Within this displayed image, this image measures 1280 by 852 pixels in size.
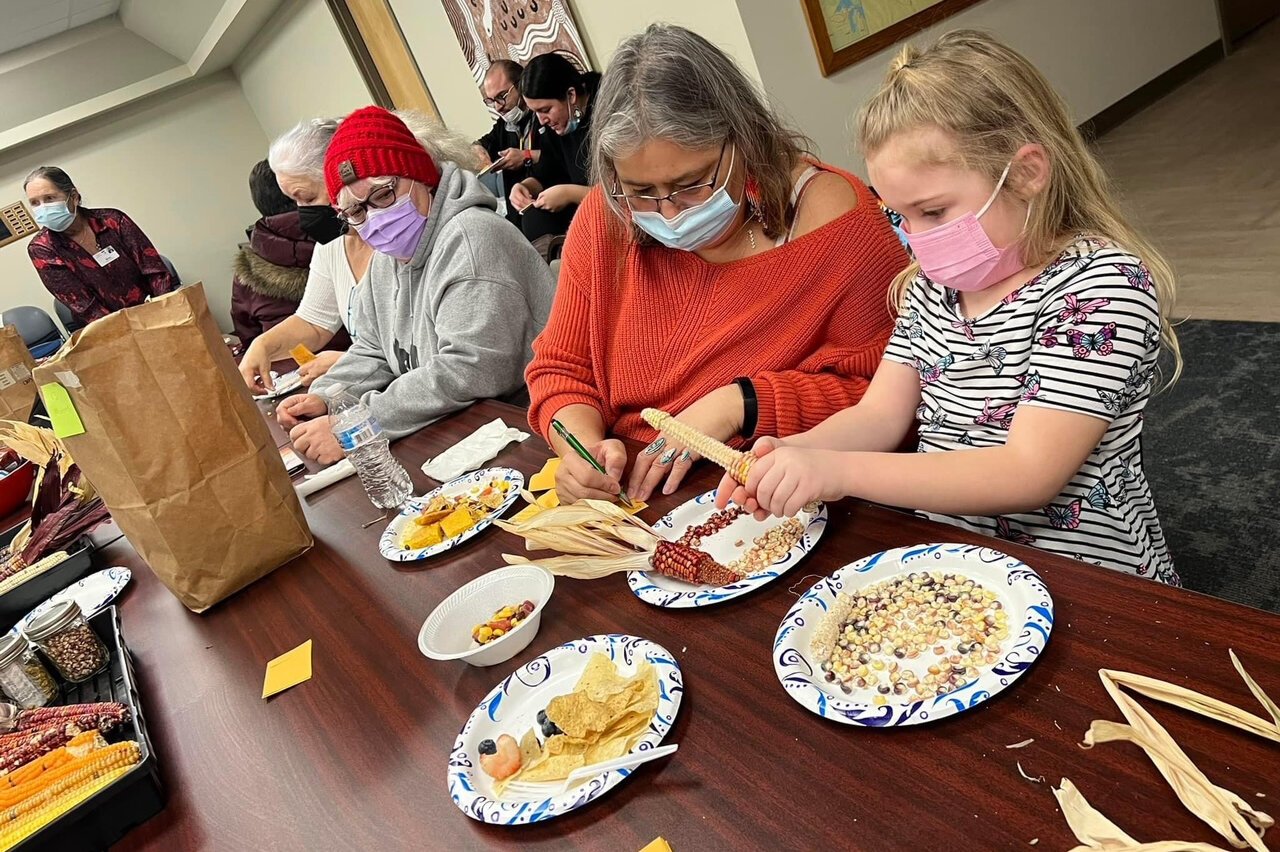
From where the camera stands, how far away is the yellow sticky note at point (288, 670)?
3.83ft

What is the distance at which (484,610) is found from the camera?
1127 mm

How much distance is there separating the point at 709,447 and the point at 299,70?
8.17m

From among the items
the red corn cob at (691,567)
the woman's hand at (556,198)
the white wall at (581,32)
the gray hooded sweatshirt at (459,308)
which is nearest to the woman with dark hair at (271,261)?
the woman's hand at (556,198)

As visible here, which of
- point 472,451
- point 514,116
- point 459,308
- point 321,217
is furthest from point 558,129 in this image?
point 472,451

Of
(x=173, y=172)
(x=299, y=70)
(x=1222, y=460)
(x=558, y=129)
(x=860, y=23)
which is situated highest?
(x=299, y=70)

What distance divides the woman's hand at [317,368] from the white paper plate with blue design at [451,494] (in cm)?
132

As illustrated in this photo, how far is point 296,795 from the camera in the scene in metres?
0.94

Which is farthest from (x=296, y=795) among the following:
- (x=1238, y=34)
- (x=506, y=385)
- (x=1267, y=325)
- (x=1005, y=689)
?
(x=1238, y=34)

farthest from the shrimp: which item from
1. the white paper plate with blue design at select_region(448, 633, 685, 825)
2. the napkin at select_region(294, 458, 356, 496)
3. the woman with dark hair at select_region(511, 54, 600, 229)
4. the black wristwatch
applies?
the woman with dark hair at select_region(511, 54, 600, 229)

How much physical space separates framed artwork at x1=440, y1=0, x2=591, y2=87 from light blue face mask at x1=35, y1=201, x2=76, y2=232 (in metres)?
2.51

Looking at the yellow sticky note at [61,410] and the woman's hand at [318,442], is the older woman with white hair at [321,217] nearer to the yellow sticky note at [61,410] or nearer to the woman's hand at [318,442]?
the woman's hand at [318,442]

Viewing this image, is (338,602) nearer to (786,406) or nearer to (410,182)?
(786,406)

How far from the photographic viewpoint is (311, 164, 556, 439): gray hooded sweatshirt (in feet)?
6.61

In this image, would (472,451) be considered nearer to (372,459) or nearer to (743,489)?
(372,459)
